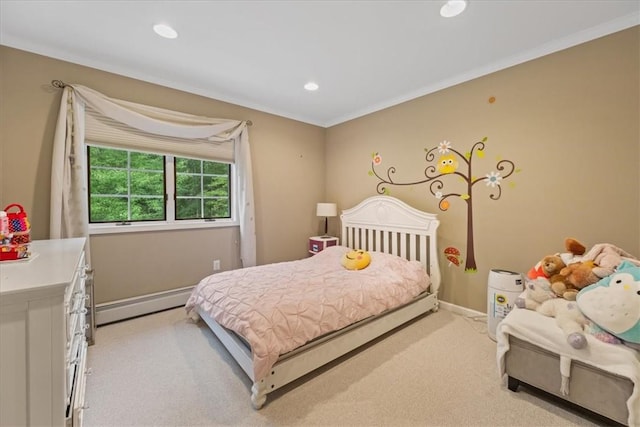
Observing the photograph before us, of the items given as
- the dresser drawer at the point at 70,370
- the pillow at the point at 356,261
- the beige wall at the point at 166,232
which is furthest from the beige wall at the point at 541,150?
the dresser drawer at the point at 70,370

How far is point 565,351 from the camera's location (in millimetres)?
1543

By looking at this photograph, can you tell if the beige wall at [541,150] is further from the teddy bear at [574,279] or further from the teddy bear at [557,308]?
the teddy bear at [557,308]

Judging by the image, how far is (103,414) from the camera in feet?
5.18

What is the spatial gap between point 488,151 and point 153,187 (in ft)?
12.2

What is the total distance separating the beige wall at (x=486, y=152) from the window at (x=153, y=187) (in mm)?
274

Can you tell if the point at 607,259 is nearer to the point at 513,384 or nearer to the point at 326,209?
the point at 513,384

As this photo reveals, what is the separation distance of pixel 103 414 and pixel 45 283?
1197 mm

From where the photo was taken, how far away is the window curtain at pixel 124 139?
2.40 meters

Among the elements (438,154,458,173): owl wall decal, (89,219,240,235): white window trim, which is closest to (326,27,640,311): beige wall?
(438,154,458,173): owl wall decal

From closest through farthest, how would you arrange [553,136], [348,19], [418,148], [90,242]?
[348,19]
[553,136]
[90,242]
[418,148]

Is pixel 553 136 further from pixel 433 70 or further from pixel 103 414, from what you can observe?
pixel 103 414

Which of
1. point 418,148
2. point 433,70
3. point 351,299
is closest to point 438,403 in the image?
point 351,299

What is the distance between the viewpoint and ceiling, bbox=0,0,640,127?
74.9 inches

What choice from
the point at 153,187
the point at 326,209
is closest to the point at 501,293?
the point at 326,209
